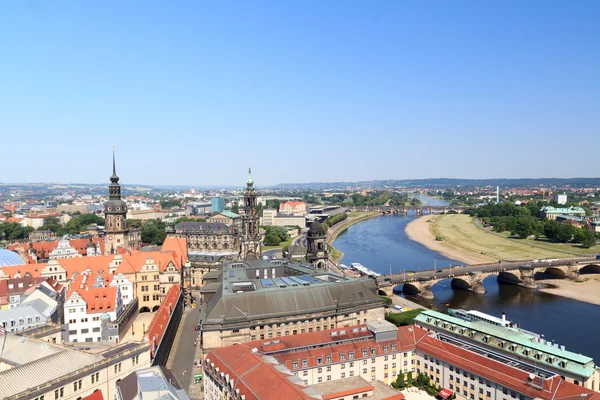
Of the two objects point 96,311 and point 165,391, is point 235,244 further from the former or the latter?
point 165,391

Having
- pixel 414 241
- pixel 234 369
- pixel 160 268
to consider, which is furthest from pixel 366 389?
pixel 414 241

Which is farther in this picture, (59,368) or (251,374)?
(251,374)

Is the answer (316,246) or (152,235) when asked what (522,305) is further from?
(152,235)

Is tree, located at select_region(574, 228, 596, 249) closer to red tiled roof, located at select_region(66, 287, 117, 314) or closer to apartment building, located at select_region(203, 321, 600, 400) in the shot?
apartment building, located at select_region(203, 321, 600, 400)

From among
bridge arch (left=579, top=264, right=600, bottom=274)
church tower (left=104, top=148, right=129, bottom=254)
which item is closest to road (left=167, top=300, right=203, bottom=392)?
church tower (left=104, top=148, right=129, bottom=254)

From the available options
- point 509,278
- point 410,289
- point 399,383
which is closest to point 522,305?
point 509,278
